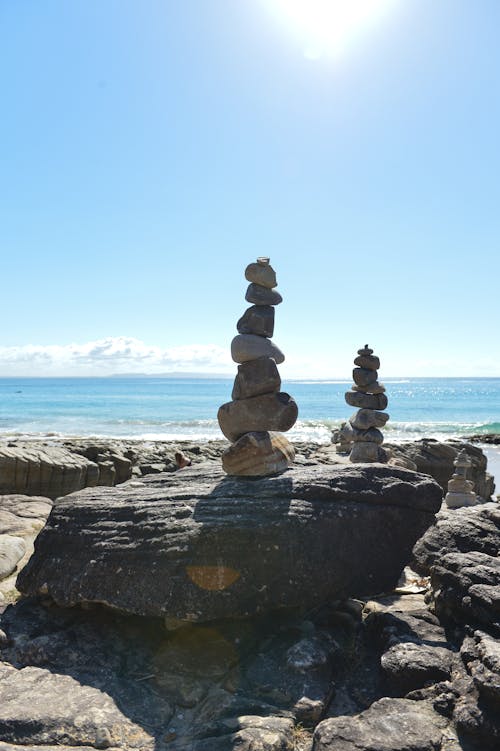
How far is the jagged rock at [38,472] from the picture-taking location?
14.0m

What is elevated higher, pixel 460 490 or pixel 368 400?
pixel 368 400

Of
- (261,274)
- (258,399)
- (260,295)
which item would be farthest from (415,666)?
(261,274)

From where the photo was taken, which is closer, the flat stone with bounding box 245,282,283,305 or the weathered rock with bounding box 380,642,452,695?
the weathered rock with bounding box 380,642,452,695

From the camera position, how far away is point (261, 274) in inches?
292

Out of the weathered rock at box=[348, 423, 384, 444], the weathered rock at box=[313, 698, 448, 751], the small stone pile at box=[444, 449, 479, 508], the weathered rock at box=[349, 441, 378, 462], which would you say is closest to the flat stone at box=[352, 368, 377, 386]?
the weathered rock at box=[348, 423, 384, 444]

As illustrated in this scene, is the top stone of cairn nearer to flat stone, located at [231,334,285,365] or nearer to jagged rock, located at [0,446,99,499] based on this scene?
flat stone, located at [231,334,285,365]

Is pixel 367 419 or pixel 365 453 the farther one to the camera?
pixel 367 419

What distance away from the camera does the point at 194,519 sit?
19.2 ft

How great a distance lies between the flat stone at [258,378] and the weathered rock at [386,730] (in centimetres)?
375

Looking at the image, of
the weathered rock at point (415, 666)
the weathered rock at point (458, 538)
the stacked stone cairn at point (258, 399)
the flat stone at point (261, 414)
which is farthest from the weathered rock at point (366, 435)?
the weathered rock at point (415, 666)

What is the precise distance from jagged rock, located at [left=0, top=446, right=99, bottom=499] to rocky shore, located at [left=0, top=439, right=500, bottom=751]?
739 cm

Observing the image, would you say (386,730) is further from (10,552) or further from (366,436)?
(366,436)

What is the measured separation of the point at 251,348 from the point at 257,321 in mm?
420

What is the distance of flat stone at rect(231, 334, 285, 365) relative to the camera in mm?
7199
